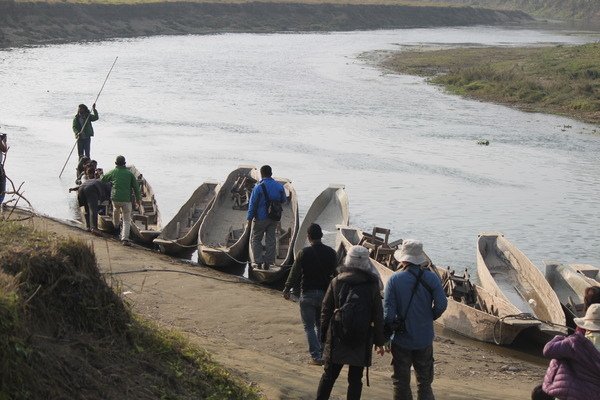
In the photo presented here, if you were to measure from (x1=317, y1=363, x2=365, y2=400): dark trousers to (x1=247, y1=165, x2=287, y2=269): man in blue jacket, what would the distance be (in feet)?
19.0

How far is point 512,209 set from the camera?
21984mm

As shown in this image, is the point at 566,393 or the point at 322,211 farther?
the point at 322,211

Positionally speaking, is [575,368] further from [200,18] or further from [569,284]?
[200,18]

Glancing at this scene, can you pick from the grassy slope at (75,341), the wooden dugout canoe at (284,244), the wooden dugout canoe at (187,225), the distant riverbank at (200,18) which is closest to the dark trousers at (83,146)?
the wooden dugout canoe at (187,225)

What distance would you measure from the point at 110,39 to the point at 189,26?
530 inches

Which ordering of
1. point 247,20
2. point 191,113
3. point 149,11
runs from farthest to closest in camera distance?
point 247,20, point 149,11, point 191,113

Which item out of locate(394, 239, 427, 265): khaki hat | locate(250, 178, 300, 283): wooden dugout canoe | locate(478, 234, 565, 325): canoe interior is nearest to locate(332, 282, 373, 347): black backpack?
locate(394, 239, 427, 265): khaki hat

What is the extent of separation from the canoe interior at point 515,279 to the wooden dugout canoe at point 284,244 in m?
3.27

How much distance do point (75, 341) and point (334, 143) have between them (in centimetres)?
2451

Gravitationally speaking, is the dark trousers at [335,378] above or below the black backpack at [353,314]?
below

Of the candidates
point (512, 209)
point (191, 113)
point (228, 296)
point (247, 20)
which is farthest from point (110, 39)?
point (228, 296)

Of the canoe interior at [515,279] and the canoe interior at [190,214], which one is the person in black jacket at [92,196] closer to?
the canoe interior at [190,214]

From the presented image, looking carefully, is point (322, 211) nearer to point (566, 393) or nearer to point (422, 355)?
point (422, 355)

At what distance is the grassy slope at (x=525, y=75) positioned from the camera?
130 ft
